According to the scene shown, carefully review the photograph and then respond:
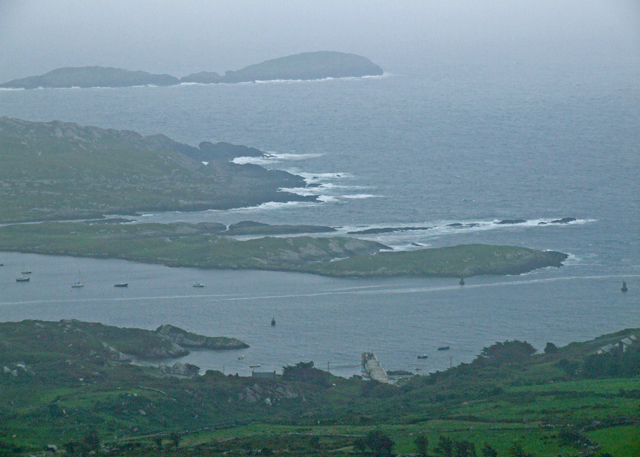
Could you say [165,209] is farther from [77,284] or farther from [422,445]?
[422,445]

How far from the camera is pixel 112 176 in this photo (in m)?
112

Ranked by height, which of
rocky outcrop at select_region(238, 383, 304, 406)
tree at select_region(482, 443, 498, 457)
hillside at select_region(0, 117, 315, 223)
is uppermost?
hillside at select_region(0, 117, 315, 223)

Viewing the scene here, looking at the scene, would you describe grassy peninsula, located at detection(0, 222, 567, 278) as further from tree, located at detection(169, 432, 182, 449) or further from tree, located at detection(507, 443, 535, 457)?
tree, located at detection(507, 443, 535, 457)

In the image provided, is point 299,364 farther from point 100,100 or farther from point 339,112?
point 100,100

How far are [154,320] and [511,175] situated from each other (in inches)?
2164

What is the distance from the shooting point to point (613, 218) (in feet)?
308

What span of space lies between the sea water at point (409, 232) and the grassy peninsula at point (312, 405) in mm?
4743

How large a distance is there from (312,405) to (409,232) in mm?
40323

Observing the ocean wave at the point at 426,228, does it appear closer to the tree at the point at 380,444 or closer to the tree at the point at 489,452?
the tree at the point at 380,444

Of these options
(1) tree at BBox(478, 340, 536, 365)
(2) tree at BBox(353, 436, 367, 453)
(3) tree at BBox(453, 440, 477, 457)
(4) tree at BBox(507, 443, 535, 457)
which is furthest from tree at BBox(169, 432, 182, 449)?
(1) tree at BBox(478, 340, 536, 365)

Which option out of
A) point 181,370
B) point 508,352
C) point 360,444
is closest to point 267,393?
point 181,370

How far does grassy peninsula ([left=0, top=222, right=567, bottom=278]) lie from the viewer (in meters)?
79.6

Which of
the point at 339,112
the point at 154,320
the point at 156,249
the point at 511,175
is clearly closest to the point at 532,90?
the point at 339,112

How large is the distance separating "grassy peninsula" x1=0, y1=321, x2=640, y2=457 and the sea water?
474 centimetres
